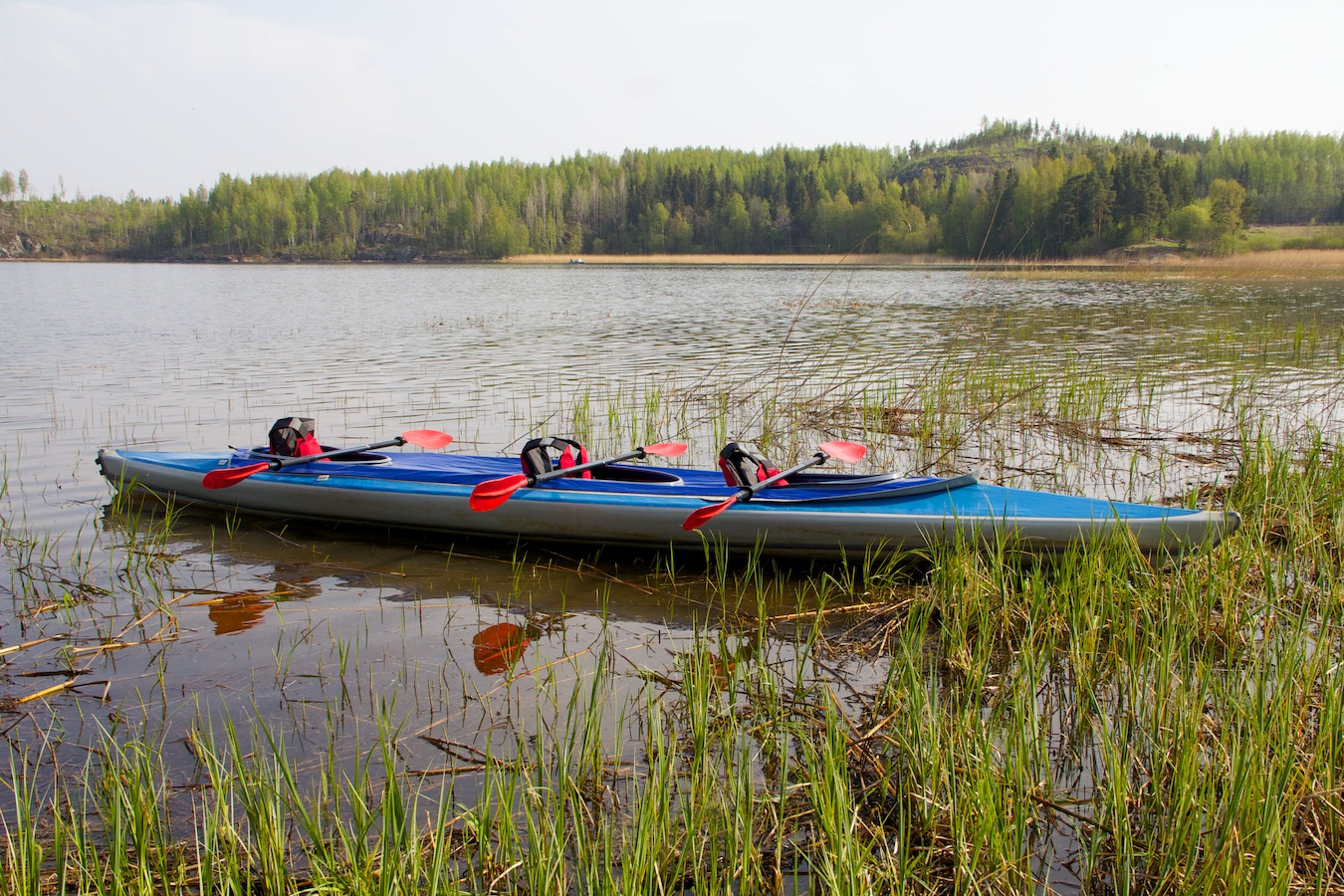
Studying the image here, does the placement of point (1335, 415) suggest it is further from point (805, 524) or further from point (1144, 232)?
point (1144, 232)

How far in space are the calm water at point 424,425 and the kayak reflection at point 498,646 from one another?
0.9 inches

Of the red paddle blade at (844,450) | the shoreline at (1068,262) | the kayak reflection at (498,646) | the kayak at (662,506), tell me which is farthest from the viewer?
the shoreline at (1068,262)

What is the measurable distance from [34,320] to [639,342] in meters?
14.8

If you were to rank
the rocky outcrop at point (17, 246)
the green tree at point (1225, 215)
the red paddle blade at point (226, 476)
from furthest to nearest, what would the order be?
the rocky outcrop at point (17, 246) < the green tree at point (1225, 215) < the red paddle blade at point (226, 476)

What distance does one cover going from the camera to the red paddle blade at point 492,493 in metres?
5.30

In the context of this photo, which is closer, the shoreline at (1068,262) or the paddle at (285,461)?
Answer: the paddle at (285,461)

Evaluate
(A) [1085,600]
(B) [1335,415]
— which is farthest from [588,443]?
(B) [1335,415]

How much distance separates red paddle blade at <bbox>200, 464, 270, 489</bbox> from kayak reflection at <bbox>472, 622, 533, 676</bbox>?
2.58m

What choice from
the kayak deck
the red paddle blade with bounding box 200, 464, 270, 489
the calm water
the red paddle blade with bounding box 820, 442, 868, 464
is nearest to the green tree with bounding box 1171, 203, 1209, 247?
the calm water

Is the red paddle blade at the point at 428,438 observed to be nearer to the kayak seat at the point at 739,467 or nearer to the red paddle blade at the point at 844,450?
the kayak seat at the point at 739,467

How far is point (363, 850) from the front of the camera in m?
2.21

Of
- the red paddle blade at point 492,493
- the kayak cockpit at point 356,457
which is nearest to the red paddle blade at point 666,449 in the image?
the red paddle blade at point 492,493

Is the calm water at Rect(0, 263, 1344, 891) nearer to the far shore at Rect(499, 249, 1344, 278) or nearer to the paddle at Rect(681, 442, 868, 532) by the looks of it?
the paddle at Rect(681, 442, 868, 532)

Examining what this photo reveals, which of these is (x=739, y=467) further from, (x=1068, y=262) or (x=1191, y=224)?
(x=1191, y=224)
